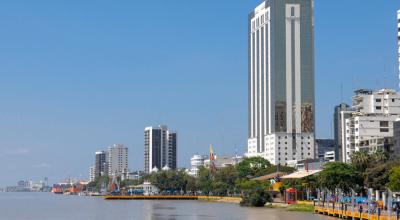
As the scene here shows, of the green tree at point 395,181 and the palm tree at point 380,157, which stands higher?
the palm tree at point 380,157

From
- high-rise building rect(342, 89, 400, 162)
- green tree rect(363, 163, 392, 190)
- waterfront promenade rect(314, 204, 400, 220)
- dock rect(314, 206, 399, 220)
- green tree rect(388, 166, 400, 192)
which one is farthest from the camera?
high-rise building rect(342, 89, 400, 162)

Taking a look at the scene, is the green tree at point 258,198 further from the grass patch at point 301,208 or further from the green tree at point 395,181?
the green tree at point 395,181

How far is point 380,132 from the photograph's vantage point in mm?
177625

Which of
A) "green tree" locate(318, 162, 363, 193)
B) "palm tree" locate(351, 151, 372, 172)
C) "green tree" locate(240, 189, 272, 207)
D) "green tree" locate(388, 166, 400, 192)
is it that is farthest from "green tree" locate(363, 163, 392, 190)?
"green tree" locate(240, 189, 272, 207)

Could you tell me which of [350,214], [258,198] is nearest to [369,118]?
[258,198]

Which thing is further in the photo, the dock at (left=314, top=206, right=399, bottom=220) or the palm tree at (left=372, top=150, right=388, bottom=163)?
the palm tree at (left=372, top=150, right=388, bottom=163)

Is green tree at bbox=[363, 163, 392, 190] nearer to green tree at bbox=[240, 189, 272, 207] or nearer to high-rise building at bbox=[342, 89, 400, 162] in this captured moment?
green tree at bbox=[240, 189, 272, 207]

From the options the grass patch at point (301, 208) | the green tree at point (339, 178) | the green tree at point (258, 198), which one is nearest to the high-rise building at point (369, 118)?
the green tree at point (258, 198)

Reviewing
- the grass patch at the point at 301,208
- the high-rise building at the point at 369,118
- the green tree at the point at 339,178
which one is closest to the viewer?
the grass patch at the point at 301,208

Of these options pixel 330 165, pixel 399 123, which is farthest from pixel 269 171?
pixel 330 165

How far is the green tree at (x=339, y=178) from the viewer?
11650 cm

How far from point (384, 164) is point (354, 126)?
66.2 meters

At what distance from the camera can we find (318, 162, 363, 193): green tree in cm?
11650

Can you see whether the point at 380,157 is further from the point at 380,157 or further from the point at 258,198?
the point at 258,198
